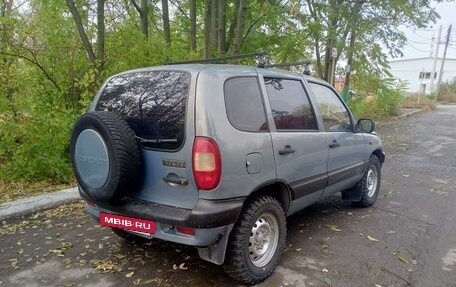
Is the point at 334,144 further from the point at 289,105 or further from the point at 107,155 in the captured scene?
the point at 107,155

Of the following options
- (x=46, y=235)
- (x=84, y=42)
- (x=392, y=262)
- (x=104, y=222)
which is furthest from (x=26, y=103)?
(x=392, y=262)

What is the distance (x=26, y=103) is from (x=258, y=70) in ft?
14.5

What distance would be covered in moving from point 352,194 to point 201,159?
2.97 m

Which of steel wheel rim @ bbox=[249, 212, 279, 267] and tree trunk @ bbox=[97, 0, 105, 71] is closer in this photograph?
steel wheel rim @ bbox=[249, 212, 279, 267]

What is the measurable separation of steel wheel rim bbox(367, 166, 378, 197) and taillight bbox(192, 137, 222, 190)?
10.1 feet

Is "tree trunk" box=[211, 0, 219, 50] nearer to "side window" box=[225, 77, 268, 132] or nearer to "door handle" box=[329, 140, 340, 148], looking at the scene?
"door handle" box=[329, 140, 340, 148]

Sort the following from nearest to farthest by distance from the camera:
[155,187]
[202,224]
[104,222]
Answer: [202,224]
[155,187]
[104,222]

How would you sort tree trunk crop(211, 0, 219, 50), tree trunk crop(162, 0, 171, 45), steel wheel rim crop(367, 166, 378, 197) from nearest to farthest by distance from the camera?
steel wheel rim crop(367, 166, 378, 197) → tree trunk crop(162, 0, 171, 45) → tree trunk crop(211, 0, 219, 50)

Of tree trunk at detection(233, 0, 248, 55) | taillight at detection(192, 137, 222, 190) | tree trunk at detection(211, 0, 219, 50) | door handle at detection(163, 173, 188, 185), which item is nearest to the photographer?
taillight at detection(192, 137, 222, 190)

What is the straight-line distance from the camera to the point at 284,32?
10320 mm

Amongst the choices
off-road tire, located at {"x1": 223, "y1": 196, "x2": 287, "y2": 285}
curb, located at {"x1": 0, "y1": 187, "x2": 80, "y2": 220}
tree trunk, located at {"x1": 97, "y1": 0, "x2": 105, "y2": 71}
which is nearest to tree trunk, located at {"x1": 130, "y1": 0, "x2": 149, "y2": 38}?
tree trunk, located at {"x1": 97, "y1": 0, "x2": 105, "y2": 71}

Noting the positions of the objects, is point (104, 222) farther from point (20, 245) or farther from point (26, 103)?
point (26, 103)

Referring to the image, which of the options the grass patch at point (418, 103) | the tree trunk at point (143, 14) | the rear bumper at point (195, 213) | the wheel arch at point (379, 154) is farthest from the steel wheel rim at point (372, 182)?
the grass patch at point (418, 103)

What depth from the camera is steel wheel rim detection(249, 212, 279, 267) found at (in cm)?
303
